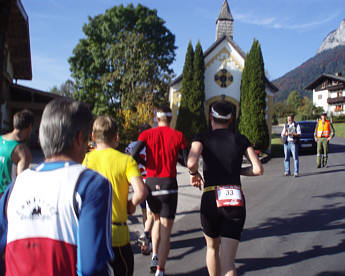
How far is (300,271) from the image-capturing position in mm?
3838

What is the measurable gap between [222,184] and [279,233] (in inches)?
109

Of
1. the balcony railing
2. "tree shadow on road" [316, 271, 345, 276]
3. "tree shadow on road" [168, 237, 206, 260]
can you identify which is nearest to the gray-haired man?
"tree shadow on road" [168, 237, 206, 260]

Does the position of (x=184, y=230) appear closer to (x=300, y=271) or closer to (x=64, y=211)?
(x=300, y=271)

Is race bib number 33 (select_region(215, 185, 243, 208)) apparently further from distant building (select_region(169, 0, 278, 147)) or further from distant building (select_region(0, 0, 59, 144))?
distant building (select_region(169, 0, 278, 147))

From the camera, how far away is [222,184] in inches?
118

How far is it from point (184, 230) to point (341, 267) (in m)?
2.44

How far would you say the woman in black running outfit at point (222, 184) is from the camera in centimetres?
290

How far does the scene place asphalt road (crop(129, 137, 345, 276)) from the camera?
399 centimetres

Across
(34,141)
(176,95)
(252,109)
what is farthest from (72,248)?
(34,141)

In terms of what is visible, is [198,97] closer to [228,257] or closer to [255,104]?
[255,104]

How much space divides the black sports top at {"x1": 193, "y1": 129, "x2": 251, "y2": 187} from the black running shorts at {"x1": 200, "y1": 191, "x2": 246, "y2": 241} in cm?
17


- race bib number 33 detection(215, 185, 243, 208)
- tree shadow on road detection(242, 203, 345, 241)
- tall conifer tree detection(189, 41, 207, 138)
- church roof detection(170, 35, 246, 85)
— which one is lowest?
tree shadow on road detection(242, 203, 345, 241)

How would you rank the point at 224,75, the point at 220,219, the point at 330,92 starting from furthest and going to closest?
the point at 330,92
the point at 224,75
the point at 220,219

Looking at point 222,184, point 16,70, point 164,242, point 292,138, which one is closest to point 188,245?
point 164,242
